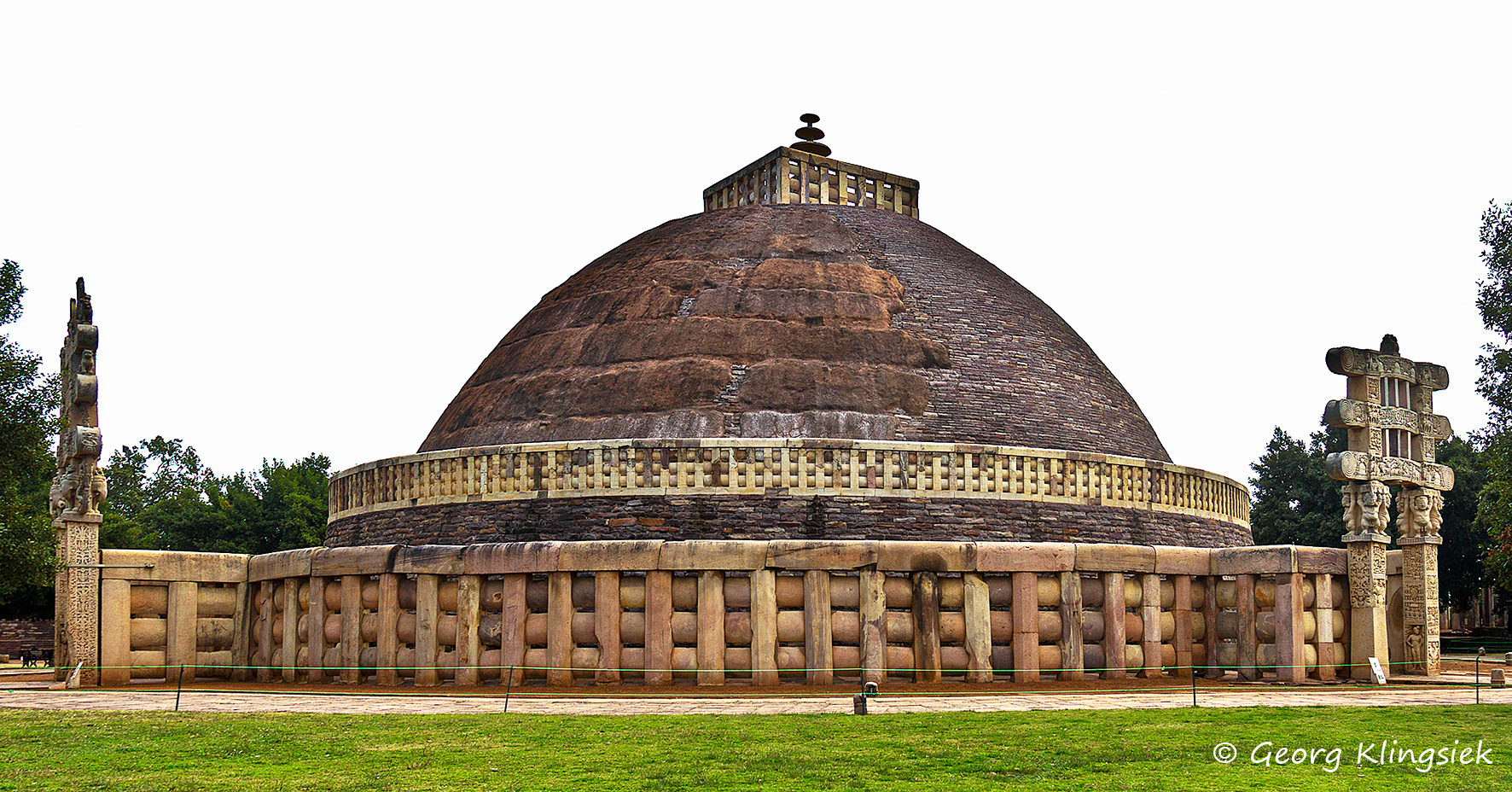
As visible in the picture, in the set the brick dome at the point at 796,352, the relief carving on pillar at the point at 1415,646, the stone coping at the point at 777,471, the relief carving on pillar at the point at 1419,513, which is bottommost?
the relief carving on pillar at the point at 1415,646

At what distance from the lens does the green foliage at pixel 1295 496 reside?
4691cm

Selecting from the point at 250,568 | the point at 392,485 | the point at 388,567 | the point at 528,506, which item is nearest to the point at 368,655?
the point at 388,567

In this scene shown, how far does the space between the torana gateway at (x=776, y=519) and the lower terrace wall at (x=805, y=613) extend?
29 millimetres

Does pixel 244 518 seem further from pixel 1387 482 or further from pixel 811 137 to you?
pixel 1387 482

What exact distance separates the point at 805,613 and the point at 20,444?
1134 cm

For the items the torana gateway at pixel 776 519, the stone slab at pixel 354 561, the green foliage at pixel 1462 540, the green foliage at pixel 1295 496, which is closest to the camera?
the torana gateway at pixel 776 519

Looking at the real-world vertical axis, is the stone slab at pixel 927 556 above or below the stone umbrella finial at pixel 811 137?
below

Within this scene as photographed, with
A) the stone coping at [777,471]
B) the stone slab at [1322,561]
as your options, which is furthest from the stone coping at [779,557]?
the stone coping at [777,471]

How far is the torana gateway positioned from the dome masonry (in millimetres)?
53

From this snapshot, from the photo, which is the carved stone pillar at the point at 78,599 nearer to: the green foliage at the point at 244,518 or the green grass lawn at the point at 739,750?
the green grass lawn at the point at 739,750

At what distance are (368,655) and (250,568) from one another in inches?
98.7

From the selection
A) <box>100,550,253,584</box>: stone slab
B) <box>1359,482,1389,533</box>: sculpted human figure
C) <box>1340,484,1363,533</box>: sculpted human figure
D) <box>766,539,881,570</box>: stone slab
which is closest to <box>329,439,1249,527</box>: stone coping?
<box>1340,484,1363,533</box>: sculpted human figure

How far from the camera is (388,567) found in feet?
48.6

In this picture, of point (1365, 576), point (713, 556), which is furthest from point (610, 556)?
point (1365, 576)
